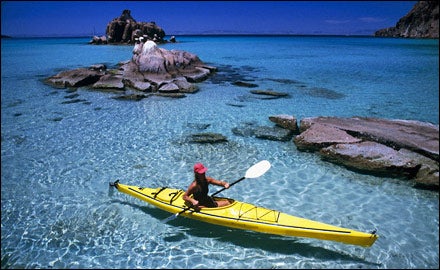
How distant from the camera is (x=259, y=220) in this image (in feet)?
19.5

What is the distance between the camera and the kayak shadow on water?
5809 millimetres

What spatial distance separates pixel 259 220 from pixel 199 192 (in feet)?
4.84

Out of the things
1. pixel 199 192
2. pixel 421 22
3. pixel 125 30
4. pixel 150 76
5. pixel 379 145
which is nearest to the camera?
pixel 199 192

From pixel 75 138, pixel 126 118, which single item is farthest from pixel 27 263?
pixel 126 118

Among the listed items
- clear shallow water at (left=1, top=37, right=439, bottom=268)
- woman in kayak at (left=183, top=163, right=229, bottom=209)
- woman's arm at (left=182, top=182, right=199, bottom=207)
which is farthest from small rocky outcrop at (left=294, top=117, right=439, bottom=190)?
woman's arm at (left=182, top=182, right=199, bottom=207)

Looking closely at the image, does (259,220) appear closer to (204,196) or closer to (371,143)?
(204,196)

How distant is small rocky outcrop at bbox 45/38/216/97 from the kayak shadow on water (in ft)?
43.5

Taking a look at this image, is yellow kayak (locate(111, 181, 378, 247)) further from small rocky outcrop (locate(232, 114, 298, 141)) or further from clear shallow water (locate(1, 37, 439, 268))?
small rocky outcrop (locate(232, 114, 298, 141))

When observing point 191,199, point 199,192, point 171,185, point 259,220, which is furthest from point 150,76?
point 259,220

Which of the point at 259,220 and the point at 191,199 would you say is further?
the point at 191,199

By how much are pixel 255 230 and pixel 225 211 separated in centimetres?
75

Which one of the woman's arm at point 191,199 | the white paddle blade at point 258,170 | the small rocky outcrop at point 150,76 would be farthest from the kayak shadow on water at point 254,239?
the small rocky outcrop at point 150,76

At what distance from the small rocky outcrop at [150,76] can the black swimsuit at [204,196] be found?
43.3 feet

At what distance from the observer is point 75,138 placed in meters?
12.0
